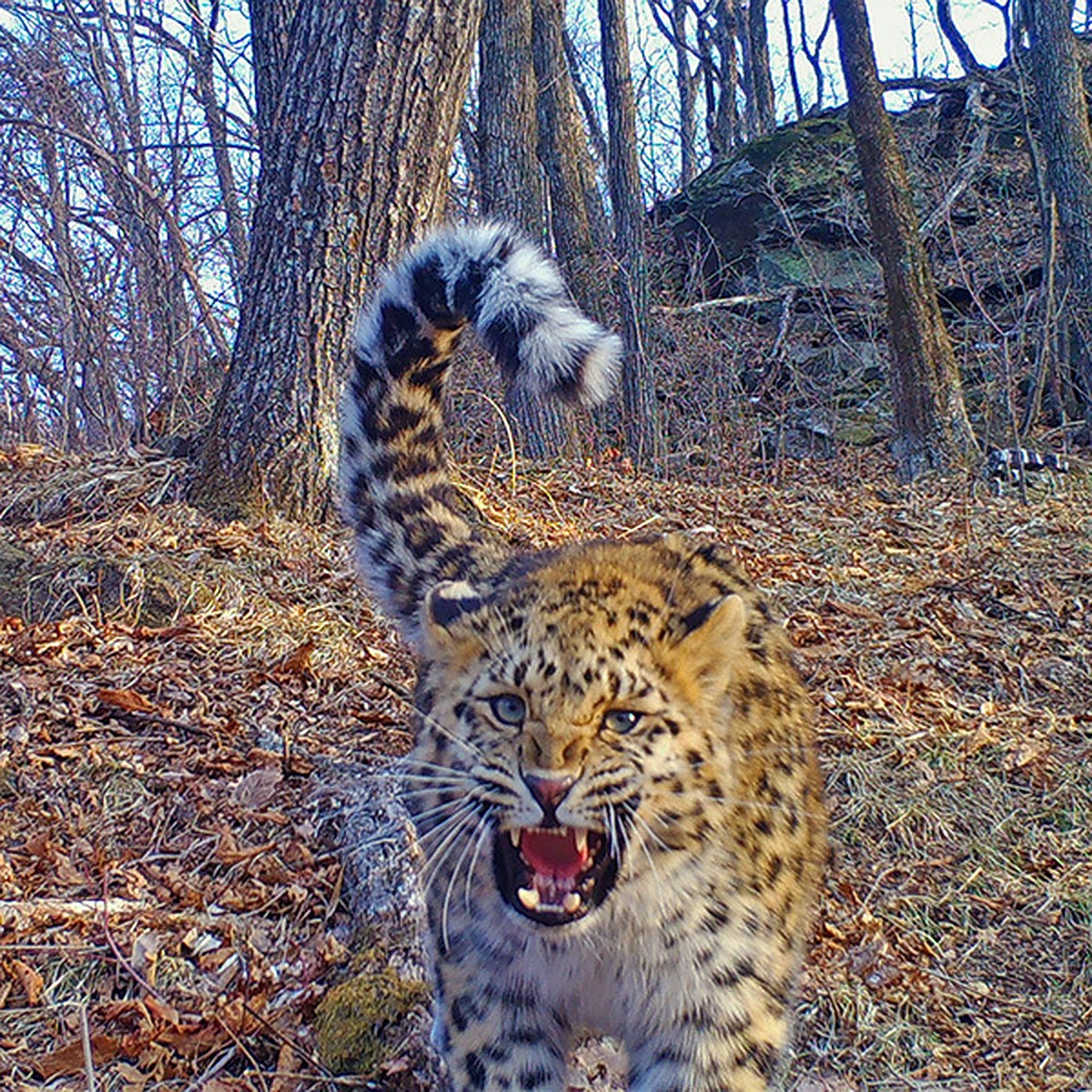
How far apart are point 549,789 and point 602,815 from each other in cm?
15

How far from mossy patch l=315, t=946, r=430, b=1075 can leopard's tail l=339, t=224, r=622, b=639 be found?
108cm

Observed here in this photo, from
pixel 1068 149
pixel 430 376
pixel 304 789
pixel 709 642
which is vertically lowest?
pixel 304 789

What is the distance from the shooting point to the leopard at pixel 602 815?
9.55 ft

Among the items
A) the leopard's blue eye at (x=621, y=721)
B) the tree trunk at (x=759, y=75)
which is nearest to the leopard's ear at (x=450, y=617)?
the leopard's blue eye at (x=621, y=721)

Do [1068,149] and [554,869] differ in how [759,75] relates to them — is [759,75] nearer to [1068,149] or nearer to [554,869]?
[1068,149]

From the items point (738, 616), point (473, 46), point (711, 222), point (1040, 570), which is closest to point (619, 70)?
point (711, 222)

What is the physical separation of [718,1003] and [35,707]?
10.6ft

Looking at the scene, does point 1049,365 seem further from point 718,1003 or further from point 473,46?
point 718,1003

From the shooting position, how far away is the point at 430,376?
423 cm

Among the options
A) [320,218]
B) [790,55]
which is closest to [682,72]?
[790,55]

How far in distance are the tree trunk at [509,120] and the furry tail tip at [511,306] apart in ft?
30.1

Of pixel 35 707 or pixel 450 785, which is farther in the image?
pixel 35 707

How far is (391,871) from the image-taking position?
4.15m

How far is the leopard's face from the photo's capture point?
112 inches
